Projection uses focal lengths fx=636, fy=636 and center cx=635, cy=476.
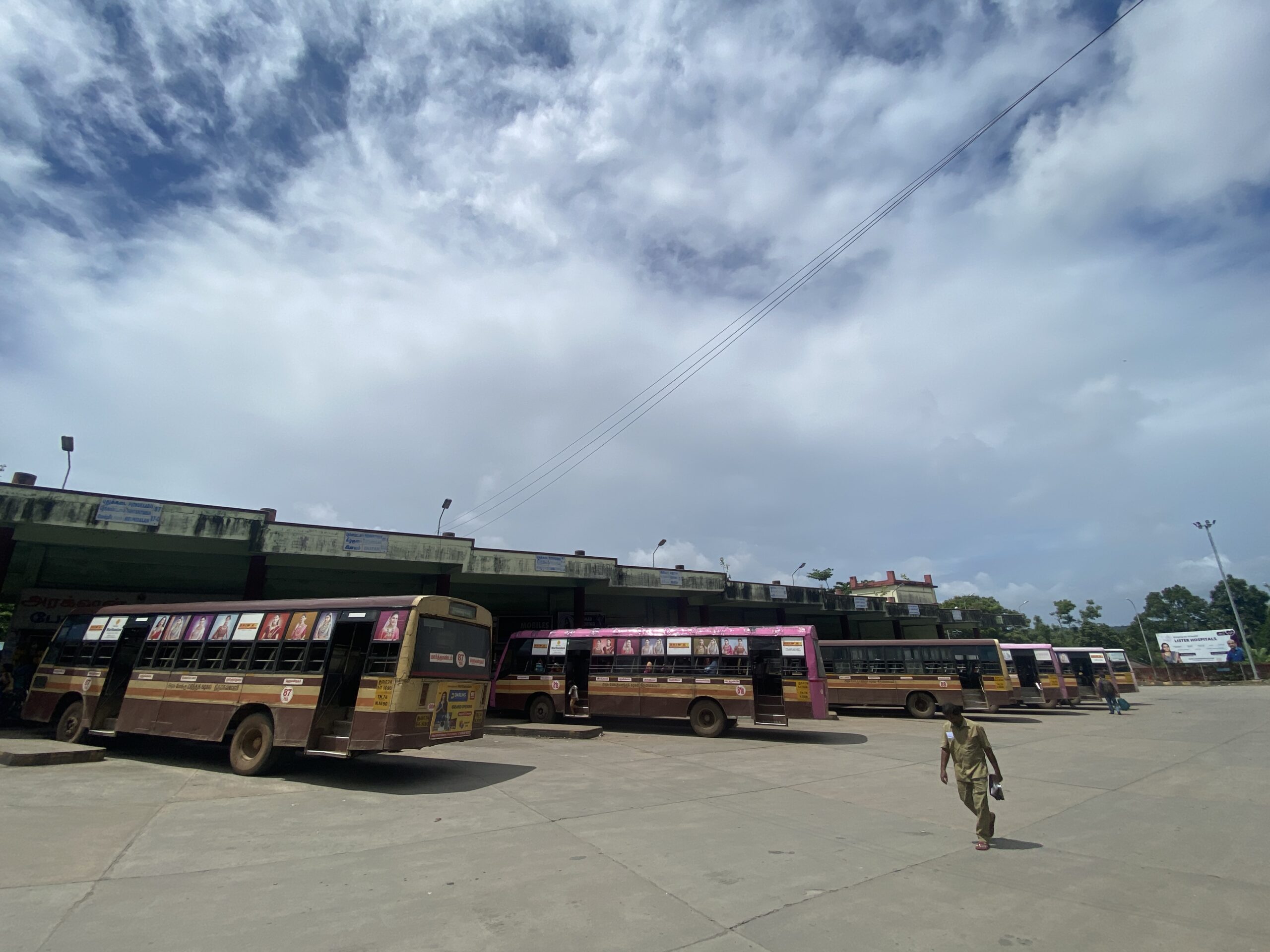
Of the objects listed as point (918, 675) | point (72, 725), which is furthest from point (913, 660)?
point (72, 725)

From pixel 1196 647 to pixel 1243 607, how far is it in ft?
173

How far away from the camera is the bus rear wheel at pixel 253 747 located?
10.3m

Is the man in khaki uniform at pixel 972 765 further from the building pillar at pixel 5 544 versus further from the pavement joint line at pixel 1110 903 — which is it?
the building pillar at pixel 5 544

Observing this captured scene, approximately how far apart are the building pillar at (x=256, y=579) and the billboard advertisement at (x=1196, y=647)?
71.2 metres

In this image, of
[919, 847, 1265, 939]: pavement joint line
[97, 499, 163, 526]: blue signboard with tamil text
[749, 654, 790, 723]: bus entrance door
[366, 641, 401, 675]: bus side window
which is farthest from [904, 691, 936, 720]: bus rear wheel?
[97, 499, 163, 526]: blue signboard with tamil text

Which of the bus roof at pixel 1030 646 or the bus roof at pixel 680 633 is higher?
the bus roof at pixel 1030 646

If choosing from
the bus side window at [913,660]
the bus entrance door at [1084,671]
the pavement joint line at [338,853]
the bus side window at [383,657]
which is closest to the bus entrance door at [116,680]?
the bus side window at [383,657]

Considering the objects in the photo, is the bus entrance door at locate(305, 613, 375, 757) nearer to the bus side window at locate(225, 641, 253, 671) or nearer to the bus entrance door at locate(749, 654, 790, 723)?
the bus side window at locate(225, 641, 253, 671)

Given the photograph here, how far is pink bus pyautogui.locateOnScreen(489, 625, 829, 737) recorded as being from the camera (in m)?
16.2

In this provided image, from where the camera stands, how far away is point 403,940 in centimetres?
432

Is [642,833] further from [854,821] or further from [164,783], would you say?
[164,783]

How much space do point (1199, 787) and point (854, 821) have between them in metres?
6.23

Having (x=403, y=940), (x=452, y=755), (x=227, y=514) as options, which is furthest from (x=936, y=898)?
(x=227, y=514)

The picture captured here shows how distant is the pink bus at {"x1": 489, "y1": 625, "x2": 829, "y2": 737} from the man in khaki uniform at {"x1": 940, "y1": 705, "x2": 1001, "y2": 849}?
349 inches
